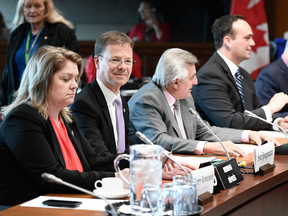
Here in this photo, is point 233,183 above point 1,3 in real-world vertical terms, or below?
below

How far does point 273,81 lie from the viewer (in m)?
3.66

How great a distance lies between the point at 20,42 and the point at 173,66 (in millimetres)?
1488

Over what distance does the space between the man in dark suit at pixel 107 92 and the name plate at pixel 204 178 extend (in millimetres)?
844

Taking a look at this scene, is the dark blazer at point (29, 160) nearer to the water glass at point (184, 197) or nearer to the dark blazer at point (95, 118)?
the dark blazer at point (95, 118)

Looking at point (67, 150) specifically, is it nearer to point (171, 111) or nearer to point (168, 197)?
point (168, 197)

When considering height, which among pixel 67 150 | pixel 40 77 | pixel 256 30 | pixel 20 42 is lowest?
pixel 67 150

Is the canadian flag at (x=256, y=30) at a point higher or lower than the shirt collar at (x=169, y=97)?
higher

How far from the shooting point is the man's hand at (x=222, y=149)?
230 cm

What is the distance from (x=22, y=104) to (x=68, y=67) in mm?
259

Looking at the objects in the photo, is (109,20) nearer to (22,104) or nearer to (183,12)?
(183,12)

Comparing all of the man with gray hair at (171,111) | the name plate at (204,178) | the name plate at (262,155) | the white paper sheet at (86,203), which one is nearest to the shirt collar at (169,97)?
the man with gray hair at (171,111)

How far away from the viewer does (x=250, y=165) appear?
2084mm

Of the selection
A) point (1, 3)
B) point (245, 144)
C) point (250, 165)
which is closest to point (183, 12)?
point (1, 3)

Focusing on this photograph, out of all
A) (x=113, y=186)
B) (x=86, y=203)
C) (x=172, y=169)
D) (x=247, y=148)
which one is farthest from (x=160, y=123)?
(x=86, y=203)
